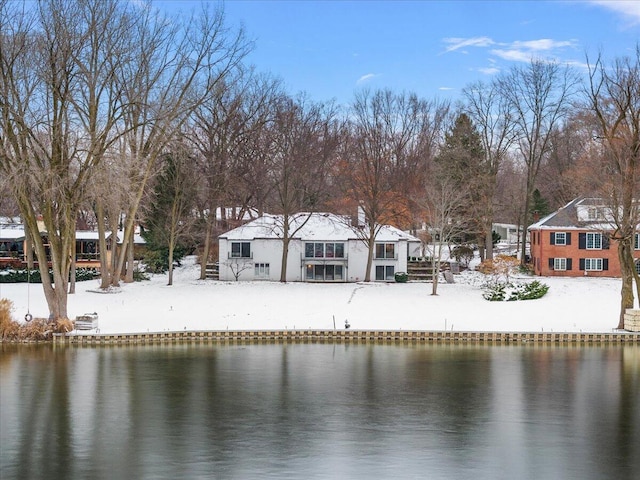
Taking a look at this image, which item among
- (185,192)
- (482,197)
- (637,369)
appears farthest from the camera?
(482,197)

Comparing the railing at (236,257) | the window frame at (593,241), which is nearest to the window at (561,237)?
the window frame at (593,241)

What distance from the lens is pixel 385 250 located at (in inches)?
2335

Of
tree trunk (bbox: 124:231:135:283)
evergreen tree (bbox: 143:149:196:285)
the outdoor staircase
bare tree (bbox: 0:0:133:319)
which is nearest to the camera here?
bare tree (bbox: 0:0:133:319)

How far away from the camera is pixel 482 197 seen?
6431 centimetres

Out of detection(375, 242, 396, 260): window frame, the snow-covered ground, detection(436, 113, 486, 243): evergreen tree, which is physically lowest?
the snow-covered ground

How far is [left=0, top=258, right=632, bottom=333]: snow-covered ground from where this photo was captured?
3991 cm

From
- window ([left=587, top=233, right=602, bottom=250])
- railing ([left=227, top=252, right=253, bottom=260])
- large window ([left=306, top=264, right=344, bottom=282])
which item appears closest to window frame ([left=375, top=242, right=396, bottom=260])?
large window ([left=306, top=264, right=344, bottom=282])

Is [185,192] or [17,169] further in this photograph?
[185,192]

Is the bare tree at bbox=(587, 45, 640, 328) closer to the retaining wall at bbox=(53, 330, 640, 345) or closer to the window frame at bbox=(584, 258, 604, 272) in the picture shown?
the retaining wall at bbox=(53, 330, 640, 345)

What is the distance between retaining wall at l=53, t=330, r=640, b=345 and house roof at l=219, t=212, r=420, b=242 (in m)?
20.9

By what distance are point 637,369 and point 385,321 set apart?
44.1 feet

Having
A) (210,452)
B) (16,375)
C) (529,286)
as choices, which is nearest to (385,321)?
(529,286)

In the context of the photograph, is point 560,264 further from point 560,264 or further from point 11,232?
point 11,232

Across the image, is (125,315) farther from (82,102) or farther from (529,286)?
(529,286)
